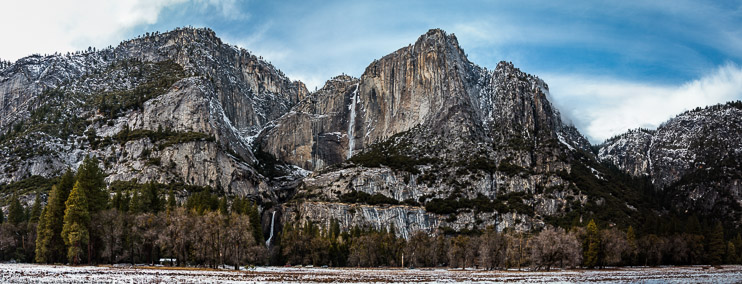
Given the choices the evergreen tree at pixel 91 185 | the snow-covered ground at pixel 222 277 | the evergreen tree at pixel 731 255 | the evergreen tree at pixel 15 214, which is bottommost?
the evergreen tree at pixel 731 255

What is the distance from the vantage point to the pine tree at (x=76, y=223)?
96.1 meters

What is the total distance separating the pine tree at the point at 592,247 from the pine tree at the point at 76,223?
325 ft

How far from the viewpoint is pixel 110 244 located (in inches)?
4134

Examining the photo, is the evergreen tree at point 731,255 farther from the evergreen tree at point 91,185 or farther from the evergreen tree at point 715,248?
the evergreen tree at point 91,185

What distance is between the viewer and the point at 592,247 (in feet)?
449

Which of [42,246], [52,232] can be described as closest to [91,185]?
[52,232]

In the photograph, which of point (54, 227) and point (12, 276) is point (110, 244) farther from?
point (12, 276)

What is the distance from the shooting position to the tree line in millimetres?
103625

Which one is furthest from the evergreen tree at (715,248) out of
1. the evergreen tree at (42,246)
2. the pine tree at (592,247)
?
the evergreen tree at (42,246)

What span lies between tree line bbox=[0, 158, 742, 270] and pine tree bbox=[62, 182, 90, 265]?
6.0 inches

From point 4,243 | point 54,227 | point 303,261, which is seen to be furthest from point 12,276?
point 303,261

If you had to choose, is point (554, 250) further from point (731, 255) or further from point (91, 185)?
point (91, 185)

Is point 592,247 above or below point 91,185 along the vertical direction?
below

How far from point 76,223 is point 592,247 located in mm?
101306
